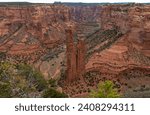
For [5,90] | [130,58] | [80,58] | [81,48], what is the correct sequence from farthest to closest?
[130,58] < [80,58] < [81,48] < [5,90]

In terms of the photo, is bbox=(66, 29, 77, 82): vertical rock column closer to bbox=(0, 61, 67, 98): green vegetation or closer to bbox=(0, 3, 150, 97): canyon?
bbox=(0, 3, 150, 97): canyon

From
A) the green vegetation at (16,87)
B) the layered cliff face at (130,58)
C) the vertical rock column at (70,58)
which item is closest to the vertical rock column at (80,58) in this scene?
the vertical rock column at (70,58)

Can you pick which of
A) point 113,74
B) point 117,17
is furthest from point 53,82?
point 117,17

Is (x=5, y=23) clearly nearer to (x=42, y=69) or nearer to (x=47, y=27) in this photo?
(x=47, y=27)

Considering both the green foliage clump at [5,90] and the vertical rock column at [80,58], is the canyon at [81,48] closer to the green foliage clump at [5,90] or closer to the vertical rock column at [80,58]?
the vertical rock column at [80,58]

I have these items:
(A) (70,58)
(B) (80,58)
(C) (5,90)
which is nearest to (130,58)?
(B) (80,58)

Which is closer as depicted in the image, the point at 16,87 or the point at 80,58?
the point at 16,87

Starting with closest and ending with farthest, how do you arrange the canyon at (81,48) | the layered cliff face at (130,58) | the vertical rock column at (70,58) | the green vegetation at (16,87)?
Result: the green vegetation at (16,87)
the vertical rock column at (70,58)
the canyon at (81,48)
the layered cliff face at (130,58)

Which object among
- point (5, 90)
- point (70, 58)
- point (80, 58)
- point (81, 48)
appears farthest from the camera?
point (80, 58)

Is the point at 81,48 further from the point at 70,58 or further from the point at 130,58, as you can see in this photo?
the point at 130,58
